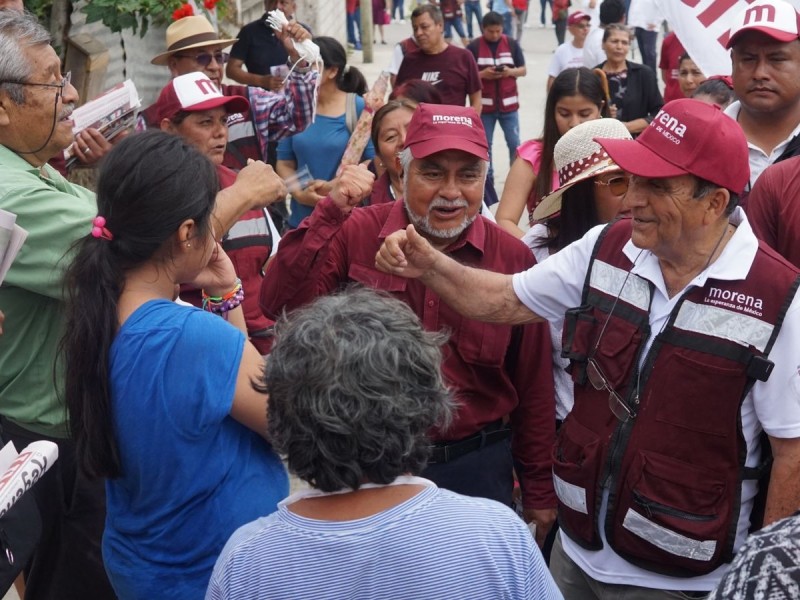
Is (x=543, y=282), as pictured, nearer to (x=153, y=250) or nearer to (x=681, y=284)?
(x=681, y=284)

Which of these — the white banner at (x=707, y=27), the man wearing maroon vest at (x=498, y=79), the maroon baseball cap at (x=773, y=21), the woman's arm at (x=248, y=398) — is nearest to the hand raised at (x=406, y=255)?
the woman's arm at (x=248, y=398)

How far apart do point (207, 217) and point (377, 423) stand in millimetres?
903

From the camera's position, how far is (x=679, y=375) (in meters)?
2.52

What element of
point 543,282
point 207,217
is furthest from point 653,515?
point 207,217

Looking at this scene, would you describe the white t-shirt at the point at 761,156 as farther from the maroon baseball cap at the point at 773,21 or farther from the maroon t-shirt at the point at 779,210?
the maroon t-shirt at the point at 779,210

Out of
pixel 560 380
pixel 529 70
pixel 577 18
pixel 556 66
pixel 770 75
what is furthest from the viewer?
pixel 529 70

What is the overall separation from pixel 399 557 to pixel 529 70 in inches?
744

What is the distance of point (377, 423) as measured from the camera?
1.86m

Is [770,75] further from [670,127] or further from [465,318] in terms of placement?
[465,318]

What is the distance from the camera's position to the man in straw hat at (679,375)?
2.47m

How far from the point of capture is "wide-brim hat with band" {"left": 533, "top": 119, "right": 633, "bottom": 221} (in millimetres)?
3721

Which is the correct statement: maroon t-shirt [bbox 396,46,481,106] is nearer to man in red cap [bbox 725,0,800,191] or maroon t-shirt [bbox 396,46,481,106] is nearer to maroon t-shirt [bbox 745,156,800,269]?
man in red cap [bbox 725,0,800,191]

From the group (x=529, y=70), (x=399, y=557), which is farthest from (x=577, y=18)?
(x=399, y=557)

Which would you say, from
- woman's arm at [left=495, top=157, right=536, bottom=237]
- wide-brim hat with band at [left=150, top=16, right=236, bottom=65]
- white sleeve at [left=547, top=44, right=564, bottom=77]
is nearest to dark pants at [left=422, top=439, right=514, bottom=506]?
woman's arm at [left=495, top=157, right=536, bottom=237]
